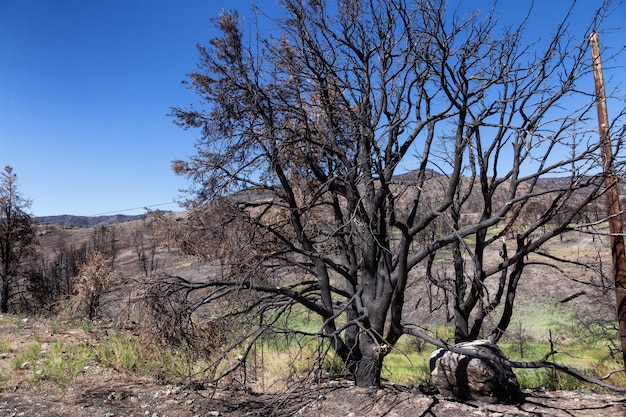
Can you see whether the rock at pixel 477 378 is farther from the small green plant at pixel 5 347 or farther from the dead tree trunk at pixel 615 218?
the small green plant at pixel 5 347

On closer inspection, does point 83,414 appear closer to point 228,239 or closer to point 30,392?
point 30,392

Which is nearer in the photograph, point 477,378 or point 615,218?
point 477,378

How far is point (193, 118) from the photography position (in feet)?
28.1

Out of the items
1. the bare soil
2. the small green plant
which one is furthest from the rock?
the small green plant

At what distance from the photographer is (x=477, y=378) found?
6.41 m

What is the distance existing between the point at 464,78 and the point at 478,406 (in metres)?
4.56

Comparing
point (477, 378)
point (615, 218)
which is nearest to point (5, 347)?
point (477, 378)

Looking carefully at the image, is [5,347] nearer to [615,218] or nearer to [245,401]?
[245,401]

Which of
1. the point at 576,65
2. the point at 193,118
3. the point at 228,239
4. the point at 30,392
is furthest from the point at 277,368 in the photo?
the point at 576,65

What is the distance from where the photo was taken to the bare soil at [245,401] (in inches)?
239

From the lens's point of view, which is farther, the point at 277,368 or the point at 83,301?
the point at 277,368

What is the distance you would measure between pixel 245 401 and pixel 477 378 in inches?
145

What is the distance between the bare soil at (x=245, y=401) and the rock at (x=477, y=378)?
0.19 m

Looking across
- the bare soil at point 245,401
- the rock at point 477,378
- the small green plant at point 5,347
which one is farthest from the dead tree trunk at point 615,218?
the small green plant at point 5,347
